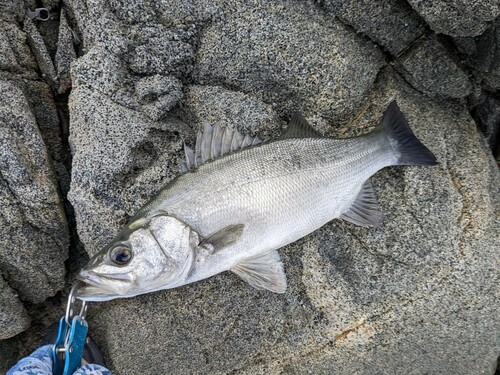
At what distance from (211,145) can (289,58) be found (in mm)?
880

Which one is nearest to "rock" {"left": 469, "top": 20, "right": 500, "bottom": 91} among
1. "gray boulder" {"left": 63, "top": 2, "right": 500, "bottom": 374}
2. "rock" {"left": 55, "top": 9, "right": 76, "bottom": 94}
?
"gray boulder" {"left": 63, "top": 2, "right": 500, "bottom": 374}

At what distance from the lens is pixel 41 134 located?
3.35m

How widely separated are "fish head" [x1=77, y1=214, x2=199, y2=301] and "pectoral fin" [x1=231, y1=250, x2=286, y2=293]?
0.44 meters

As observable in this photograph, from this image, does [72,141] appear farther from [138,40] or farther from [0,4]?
[0,4]

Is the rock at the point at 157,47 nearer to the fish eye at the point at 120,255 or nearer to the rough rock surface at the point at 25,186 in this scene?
the rough rock surface at the point at 25,186

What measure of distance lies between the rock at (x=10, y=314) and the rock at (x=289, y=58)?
215 cm

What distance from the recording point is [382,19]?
301 centimetres

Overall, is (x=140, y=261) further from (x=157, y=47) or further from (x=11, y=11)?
(x=11, y=11)

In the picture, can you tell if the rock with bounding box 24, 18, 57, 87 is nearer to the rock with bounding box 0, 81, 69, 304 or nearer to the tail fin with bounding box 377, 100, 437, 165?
the rock with bounding box 0, 81, 69, 304

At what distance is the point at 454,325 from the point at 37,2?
13.5 ft

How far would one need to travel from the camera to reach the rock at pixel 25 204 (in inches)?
119

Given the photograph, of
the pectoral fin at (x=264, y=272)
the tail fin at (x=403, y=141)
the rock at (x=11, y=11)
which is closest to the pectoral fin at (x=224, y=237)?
the pectoral fin at (x=264, y=272)

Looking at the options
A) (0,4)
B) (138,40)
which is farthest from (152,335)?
(0,4)

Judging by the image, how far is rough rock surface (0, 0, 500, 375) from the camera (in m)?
3.04
